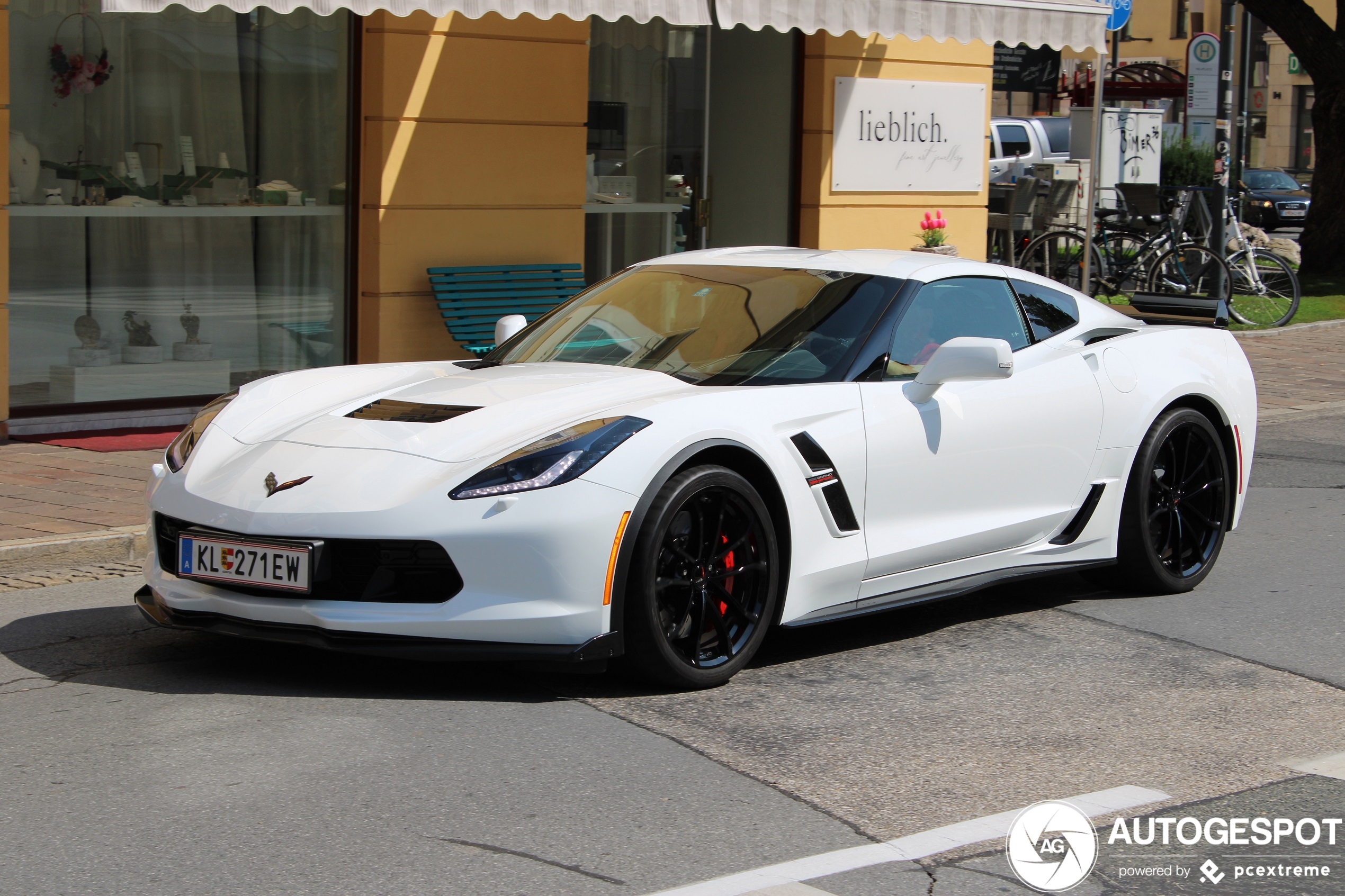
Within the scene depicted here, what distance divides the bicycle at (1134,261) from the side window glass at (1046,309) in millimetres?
9577

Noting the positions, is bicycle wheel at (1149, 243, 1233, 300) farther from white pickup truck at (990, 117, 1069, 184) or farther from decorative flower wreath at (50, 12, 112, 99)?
decorative flower wreath at (50, 12, 112, 99)

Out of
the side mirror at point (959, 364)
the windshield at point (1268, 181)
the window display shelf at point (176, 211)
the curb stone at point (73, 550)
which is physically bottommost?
the curb stone at point (73, 550)

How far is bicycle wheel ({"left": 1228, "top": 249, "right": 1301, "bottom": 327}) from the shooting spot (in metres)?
16.8

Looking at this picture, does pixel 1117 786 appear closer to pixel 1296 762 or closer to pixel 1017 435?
pixel 1296 762

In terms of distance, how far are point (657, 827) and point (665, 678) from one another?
1.05 metres

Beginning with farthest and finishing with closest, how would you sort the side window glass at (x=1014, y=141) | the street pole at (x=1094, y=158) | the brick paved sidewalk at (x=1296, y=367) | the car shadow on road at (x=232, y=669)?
the side window glass at (x=1014, y=141), the brick paved sidewalk at (x=1296, y=367), the street pole at (x=1094, y=158), the car shadow on road at (x=232, y=669)

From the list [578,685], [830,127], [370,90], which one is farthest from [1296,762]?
[830,127]

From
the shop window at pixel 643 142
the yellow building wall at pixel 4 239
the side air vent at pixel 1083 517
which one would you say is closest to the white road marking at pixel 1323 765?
the side air vent at pixel 1083 517

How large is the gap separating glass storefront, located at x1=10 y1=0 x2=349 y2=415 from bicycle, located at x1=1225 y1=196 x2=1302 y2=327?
985 cm

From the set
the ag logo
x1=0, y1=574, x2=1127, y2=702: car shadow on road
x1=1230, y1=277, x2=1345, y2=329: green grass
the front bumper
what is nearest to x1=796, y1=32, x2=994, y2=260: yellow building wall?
x1=1230, y1=277, x2=1345, y2=329: green grass

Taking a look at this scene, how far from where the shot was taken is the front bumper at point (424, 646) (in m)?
4.52

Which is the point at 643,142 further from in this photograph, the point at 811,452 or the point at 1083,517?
the point at 811,452

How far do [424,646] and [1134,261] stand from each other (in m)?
14.3

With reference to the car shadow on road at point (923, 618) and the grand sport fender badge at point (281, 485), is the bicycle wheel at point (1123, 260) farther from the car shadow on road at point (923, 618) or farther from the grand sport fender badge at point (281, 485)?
the grand sport fender badge at point (281, 485)
